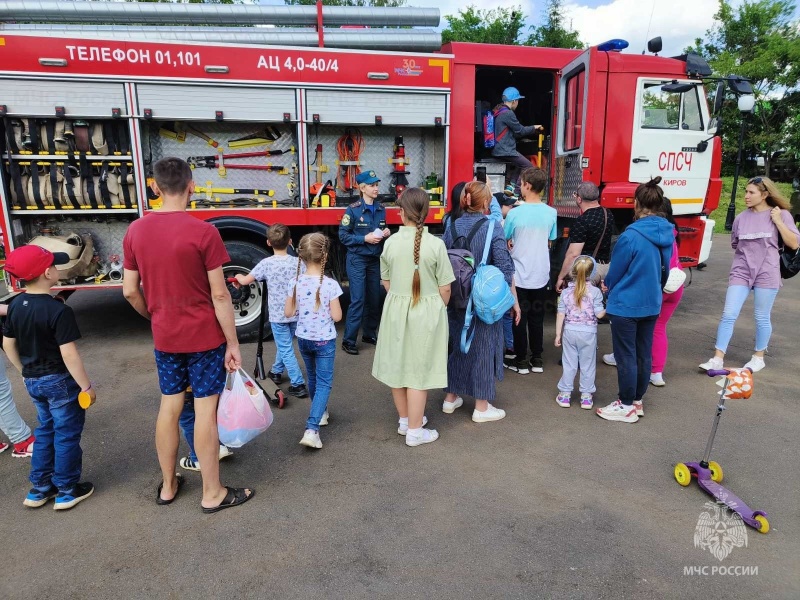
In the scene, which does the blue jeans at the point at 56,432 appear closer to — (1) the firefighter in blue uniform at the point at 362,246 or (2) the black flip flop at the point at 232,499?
(2) the black flip flop at the point at 232,499

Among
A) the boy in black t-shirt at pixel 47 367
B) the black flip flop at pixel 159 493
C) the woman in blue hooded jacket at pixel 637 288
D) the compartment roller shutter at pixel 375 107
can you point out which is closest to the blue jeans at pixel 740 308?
the woman in blue hooded jacket at pixel 637 288

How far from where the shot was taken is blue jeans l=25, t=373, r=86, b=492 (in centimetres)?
274

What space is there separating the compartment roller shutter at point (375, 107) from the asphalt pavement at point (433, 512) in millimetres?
3015

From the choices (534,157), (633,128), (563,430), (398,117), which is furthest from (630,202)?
(563,430)

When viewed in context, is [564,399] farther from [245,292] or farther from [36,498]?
[36,498]

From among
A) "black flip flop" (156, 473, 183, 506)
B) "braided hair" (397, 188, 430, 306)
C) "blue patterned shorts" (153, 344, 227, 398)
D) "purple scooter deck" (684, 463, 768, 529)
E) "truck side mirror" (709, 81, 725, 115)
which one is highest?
"truck side mirror" (709, 81, 725, 115)

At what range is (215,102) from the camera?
17.1ft

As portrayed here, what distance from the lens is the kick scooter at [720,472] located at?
269cm

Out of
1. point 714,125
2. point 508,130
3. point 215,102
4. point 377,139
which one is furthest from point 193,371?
point 714,125

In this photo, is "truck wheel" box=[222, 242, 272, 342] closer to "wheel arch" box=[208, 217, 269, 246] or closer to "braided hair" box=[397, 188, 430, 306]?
"wheel arch" box=[208, 217, 269, 246]

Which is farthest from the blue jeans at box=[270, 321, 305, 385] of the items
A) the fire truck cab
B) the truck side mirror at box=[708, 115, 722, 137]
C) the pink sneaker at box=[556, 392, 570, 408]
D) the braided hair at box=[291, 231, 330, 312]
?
the truck side mirror at box=[708, 115, 722, 137]

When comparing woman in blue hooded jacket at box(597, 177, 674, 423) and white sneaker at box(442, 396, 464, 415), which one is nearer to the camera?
woman in blue hooded jacket at box(597, 177, 674, 423)

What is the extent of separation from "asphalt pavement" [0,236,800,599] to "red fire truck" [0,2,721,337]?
1.91 m

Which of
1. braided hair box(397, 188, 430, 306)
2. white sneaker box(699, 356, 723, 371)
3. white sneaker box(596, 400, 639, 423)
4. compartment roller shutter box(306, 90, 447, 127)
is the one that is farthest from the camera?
compartment roller shutter box(306, 90, 447, 127)
